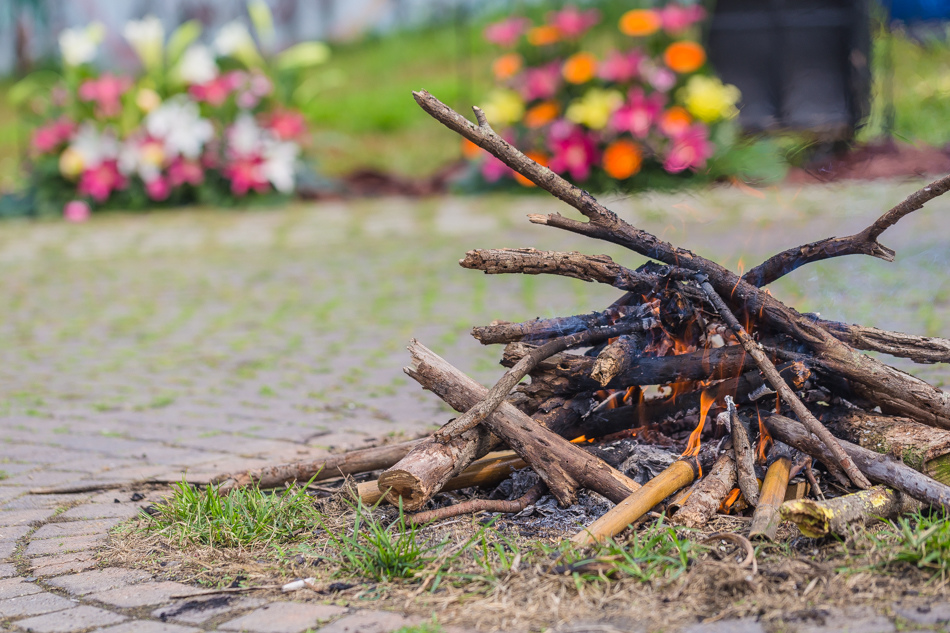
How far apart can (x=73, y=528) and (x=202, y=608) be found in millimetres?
883

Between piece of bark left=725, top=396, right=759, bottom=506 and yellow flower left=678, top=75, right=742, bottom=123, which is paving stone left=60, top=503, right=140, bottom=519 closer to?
piece of bark left=725, top=396, right=759, bottom=506

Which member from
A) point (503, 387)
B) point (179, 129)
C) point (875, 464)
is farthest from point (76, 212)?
point (875, 464)

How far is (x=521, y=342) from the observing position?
8.90 feet

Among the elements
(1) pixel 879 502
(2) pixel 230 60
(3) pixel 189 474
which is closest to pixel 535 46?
(2) pixel 230 60

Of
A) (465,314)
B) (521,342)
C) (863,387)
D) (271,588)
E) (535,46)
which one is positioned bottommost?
(465,314)

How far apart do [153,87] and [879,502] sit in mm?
9916

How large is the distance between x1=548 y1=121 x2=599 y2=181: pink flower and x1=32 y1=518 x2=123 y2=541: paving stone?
23.2 ft

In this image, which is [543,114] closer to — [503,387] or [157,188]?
[157,188]

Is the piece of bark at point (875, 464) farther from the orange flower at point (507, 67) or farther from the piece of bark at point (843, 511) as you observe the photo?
the orange flower at point (507, 67)

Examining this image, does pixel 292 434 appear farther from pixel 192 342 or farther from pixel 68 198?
pixel 68 198

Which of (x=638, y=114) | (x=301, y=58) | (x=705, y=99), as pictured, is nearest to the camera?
(x=705, y=99)

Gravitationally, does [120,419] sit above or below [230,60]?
below

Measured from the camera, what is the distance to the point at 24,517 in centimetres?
304

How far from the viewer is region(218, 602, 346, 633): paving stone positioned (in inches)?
83.4
